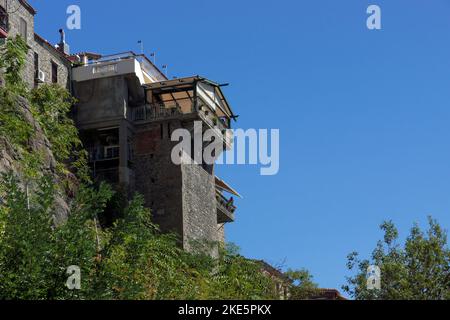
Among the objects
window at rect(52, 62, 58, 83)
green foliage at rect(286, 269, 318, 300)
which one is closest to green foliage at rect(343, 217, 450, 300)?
green foliage at rect(286, 269, 318, 300)

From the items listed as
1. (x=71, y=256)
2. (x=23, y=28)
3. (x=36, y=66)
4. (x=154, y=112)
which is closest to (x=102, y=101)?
(x=154, y=112)

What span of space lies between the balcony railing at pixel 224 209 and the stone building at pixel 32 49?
8.10 metres

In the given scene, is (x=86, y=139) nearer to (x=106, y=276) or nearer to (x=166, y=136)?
(x=166, y=136)

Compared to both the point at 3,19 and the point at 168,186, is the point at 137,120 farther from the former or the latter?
the point at 3,19

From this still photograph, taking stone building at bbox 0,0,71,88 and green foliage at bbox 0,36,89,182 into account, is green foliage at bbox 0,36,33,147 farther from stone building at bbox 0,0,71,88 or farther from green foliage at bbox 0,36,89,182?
stone building at bbox 0,0,71,88

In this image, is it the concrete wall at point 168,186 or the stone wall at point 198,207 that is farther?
the stone wall at point 198,207

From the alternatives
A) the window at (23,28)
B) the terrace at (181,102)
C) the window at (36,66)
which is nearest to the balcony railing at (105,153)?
the terrace at (181,102)

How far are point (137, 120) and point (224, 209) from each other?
6251 millimetres

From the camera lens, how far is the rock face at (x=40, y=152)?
24.7m

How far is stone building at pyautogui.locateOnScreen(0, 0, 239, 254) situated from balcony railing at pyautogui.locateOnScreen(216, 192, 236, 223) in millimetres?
2177

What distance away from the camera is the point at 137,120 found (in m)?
36.0

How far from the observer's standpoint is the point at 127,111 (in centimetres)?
3584

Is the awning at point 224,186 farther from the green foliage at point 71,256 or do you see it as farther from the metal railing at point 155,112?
the green foliage at point 71,256

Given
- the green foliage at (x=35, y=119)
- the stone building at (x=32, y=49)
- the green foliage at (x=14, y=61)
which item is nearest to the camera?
the green foliage at (x=35, y=119)
